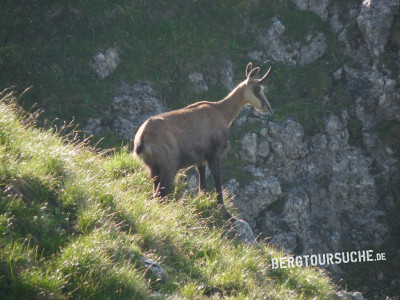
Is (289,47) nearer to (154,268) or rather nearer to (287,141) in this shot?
(287,141)

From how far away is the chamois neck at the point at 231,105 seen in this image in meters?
11.1

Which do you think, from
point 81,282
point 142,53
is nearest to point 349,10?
point 142,53

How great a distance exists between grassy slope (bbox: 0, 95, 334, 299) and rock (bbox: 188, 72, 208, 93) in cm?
1107

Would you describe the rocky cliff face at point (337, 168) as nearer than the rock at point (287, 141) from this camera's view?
Yes

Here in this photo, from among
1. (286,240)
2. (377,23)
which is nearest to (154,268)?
(286,240)

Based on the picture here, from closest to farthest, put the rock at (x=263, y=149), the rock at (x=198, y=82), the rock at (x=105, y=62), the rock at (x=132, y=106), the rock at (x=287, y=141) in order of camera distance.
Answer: the rock at (x=132, y=106)
the rock at (x=105, y=62)
the rock at (x=263, y=149)
the rock at (x=287, y=141)
the rock at (x=198, y=82)

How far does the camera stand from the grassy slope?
4648 millimetres

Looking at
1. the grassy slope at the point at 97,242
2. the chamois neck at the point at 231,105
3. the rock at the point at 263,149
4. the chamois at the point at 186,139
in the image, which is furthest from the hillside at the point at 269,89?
the grassy slope at the point at 97,242

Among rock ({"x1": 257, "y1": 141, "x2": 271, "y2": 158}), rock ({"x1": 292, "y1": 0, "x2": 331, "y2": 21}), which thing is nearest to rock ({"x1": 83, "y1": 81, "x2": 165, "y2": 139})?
rock ({"x1": 257, "y1": 141, "x2": 271, "y2": 158})

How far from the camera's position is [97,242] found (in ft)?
16.8

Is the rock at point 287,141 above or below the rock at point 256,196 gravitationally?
above

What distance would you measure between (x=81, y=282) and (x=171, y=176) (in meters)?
4.08

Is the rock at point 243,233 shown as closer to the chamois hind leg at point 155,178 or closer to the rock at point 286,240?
the chamois hind leg at point 155,178

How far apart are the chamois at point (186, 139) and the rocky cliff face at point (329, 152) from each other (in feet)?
18.7
